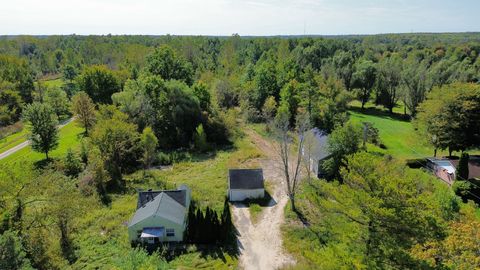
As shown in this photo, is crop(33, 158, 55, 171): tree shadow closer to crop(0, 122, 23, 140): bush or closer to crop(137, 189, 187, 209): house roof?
crop(0, 122, 23, 140): bush

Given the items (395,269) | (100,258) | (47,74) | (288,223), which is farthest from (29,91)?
(395,269)

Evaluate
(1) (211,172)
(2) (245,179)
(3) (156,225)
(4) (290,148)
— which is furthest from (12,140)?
(4) (290,148)

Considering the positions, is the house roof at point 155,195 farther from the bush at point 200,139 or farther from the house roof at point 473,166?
the house roof at point 473,166

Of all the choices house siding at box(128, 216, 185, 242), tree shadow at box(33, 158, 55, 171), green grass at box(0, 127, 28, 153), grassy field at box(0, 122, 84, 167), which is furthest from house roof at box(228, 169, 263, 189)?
green grass at box(0, 127, 28, 153)

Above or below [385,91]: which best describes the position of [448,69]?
above

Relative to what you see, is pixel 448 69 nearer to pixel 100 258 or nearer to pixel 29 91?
pixel 100 258

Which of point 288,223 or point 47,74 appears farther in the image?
point 47,74
